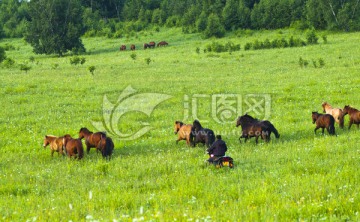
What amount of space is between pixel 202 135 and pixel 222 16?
2406 inches

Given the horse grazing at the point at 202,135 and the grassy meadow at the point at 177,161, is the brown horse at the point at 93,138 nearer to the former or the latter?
the grassy meadow at the point at 177,161

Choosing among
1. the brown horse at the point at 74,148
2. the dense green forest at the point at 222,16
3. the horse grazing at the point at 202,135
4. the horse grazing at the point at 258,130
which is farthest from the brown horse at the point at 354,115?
the dense green forest at the point at 222,16

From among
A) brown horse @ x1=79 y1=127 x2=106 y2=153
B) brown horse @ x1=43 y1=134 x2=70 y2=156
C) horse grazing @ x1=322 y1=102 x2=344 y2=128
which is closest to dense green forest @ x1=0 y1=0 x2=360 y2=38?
horse grazing @ x1=322 y1=102 x2=344 y2=128

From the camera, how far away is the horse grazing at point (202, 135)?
12446 millimetres

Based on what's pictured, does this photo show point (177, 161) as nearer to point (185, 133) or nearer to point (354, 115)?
point (185, 133)

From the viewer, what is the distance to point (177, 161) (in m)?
11.1

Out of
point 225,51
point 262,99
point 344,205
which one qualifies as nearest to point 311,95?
point 262,99

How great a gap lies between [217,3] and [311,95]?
61875mm

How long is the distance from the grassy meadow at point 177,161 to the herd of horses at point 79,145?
0.27 metres

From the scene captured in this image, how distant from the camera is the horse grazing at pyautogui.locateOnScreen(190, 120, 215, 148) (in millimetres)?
12446

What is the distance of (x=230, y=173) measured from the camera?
962 cm

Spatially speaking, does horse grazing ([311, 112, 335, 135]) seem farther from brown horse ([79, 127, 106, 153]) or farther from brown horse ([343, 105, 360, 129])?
brown horse ([79, 127, 106, 153])

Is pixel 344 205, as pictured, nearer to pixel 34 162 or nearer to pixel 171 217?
pixel 171 217

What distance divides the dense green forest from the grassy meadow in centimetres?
3449
